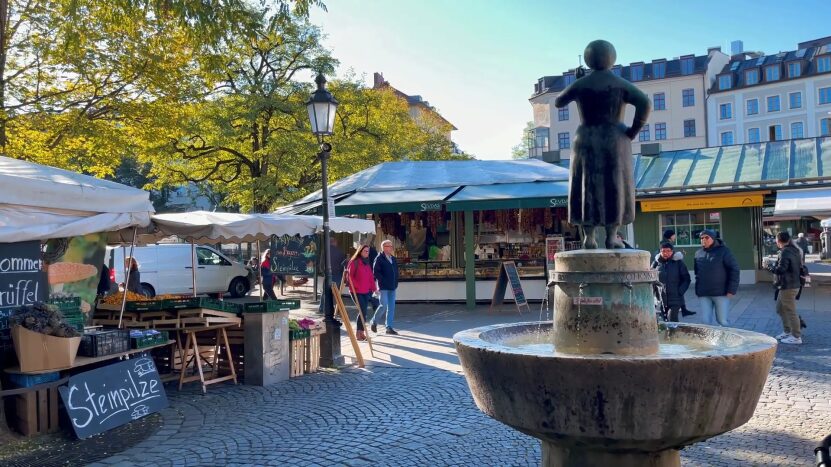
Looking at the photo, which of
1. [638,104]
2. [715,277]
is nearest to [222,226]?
[638,104]

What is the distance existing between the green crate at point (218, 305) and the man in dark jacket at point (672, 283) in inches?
233

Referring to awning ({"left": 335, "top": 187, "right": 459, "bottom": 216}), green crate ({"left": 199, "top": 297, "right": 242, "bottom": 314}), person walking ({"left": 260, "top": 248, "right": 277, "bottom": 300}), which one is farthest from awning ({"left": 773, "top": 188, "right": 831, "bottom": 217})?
green crate ({"left": 199, "top": 297, "right": 242, "bottom": 314})

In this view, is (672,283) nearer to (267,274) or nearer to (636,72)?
(267,274)

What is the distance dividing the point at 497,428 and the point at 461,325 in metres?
6.83

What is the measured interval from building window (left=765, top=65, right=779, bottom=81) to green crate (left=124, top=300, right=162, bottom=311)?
61711mm

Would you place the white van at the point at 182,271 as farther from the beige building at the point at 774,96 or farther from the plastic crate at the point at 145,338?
the beige building at the point at 774,96

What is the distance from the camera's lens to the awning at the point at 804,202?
1736 cm

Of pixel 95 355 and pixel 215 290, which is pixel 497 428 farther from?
pixel 215 290

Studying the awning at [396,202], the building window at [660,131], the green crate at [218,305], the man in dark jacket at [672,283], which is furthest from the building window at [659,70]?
the green crate at [218,305]

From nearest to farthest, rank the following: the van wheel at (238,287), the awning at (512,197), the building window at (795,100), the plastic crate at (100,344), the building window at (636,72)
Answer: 1. the plastic crate at (100,344)
2. the awning at (512,197)
3. the van wheel at (238,287)
4. the building window at (795,100)
5. the building window at (636,72)

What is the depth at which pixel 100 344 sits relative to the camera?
6.14 meters

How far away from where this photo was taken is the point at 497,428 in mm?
5926

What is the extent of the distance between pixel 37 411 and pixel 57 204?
1.91 metres

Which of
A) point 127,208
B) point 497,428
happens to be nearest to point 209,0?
point 127,208
